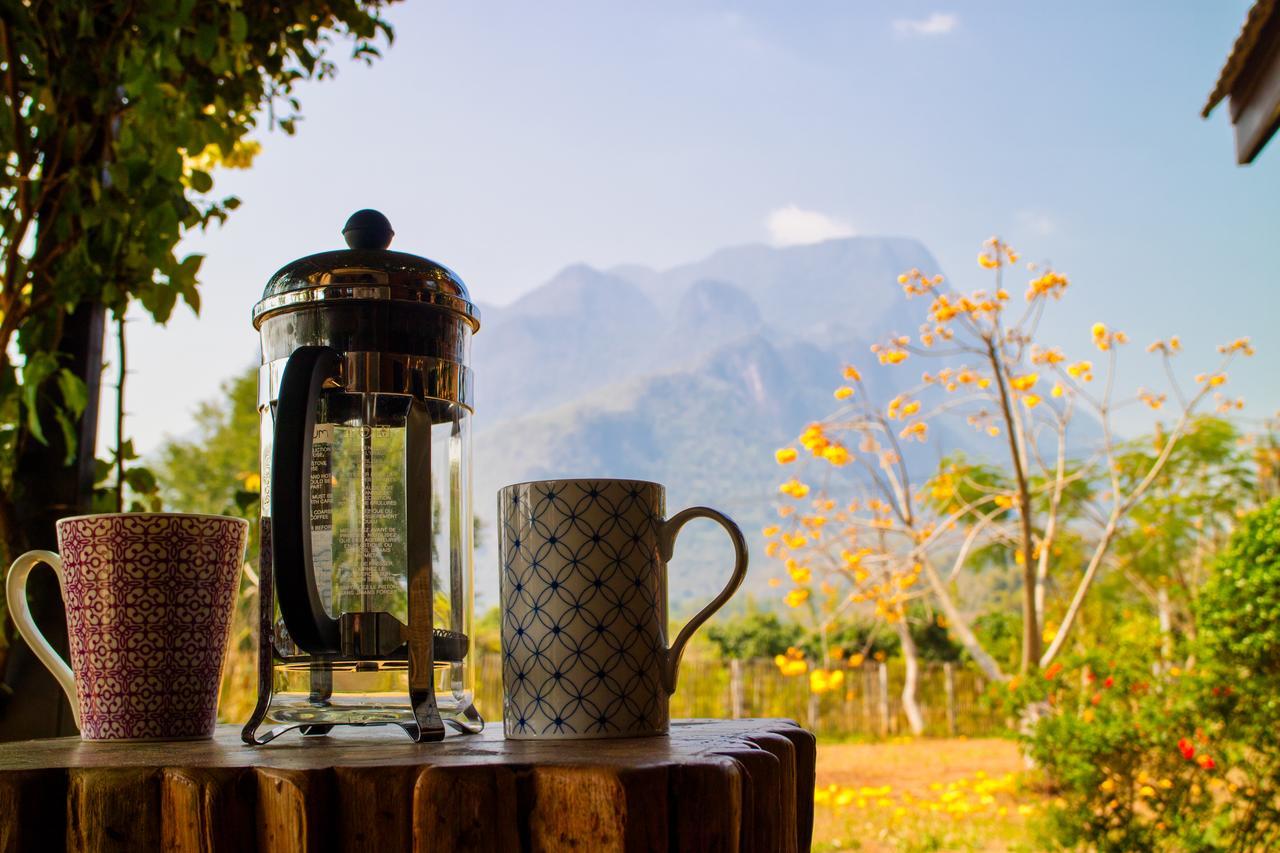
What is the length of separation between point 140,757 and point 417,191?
55.0 meters

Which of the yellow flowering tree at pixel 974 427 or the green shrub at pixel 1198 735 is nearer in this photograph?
the green shrub at pixel 1198 735

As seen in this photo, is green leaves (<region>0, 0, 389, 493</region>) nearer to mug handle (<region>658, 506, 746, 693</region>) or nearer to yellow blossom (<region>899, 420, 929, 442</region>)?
mug handle (<region>658, 506, 746, 693</region>)

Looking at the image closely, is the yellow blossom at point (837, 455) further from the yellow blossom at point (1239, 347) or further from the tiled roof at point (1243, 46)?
the tiled roof at point (1243, 46)

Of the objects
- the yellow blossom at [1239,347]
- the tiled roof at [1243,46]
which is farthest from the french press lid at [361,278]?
the yellow blossom at [1239,347]

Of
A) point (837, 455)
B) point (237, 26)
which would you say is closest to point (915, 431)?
point (837, 455)

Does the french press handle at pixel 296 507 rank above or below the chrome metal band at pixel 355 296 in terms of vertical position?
below

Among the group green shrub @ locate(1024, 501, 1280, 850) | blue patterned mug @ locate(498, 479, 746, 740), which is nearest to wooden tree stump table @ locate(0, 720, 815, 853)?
blue patterned mug @ locate(498, 479, 746, 740)

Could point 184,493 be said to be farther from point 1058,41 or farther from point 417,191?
point 417,191

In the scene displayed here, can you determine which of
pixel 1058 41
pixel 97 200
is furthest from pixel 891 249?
pixel 97 200

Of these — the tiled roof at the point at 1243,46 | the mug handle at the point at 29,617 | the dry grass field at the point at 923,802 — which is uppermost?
the tiled roof at the point at 1243,46

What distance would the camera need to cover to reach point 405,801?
542 mm

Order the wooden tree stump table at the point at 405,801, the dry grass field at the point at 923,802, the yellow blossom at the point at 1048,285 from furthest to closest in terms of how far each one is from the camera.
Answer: the dry grass field at the point at 923,802 < the yellow blossom at the point at 1048,285 < the wooden tree stump table at the point at 405,801

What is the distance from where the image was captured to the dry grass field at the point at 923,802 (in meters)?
4.48

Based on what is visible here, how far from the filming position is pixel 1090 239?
4425cm
